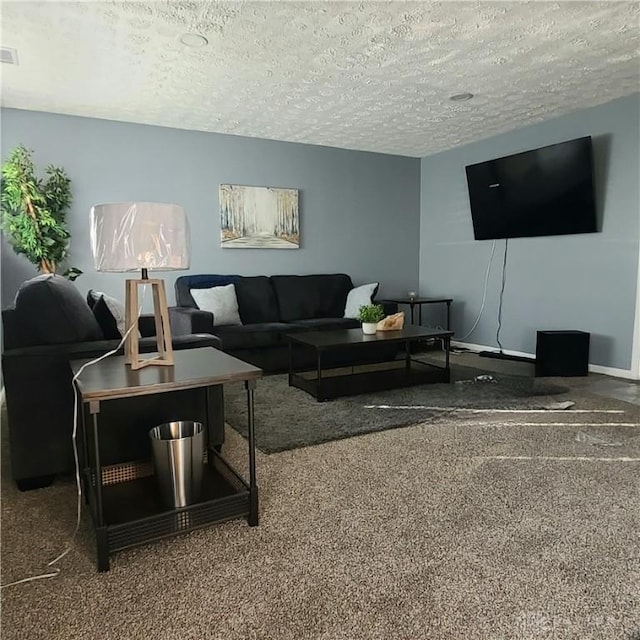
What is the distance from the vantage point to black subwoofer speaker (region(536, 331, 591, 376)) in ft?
14.5

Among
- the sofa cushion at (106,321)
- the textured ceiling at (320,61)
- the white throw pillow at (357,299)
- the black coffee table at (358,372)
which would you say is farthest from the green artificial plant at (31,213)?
the white throw pillow at (357,299)

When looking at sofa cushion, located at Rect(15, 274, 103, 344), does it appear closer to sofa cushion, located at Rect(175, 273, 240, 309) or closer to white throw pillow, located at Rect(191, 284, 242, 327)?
white throw pillow, located at Rect(191, 284, 242, 327)

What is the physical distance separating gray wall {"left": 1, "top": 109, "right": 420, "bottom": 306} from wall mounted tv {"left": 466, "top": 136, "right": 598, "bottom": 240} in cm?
111

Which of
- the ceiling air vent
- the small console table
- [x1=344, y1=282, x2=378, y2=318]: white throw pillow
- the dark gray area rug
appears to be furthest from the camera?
the small console table

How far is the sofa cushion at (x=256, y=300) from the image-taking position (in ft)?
16.7

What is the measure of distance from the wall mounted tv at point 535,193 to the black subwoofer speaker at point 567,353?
1.02 metres

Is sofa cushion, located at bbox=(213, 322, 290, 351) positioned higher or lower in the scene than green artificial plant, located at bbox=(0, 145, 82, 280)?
lower

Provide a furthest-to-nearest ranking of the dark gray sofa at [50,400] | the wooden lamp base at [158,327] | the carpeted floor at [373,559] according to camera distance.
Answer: the dark gray sofa at [50,400] < the wooden lamp base at [158,327] < the carpeted floor at [373,559]

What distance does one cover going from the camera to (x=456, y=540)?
181cm

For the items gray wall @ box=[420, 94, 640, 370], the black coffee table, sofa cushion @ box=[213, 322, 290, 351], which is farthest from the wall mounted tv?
sofa cushion @ box=[213, 322, 290, 351]

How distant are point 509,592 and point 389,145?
5.12 metres

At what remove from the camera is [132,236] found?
1.81 m

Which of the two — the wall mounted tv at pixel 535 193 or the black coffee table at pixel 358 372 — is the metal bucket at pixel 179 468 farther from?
the wall mounted tv at pixel 535 193

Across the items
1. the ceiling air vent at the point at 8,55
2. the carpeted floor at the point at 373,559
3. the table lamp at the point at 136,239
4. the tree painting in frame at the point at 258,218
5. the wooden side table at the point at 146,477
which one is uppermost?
the ceiling air vent at the point at 8,55
